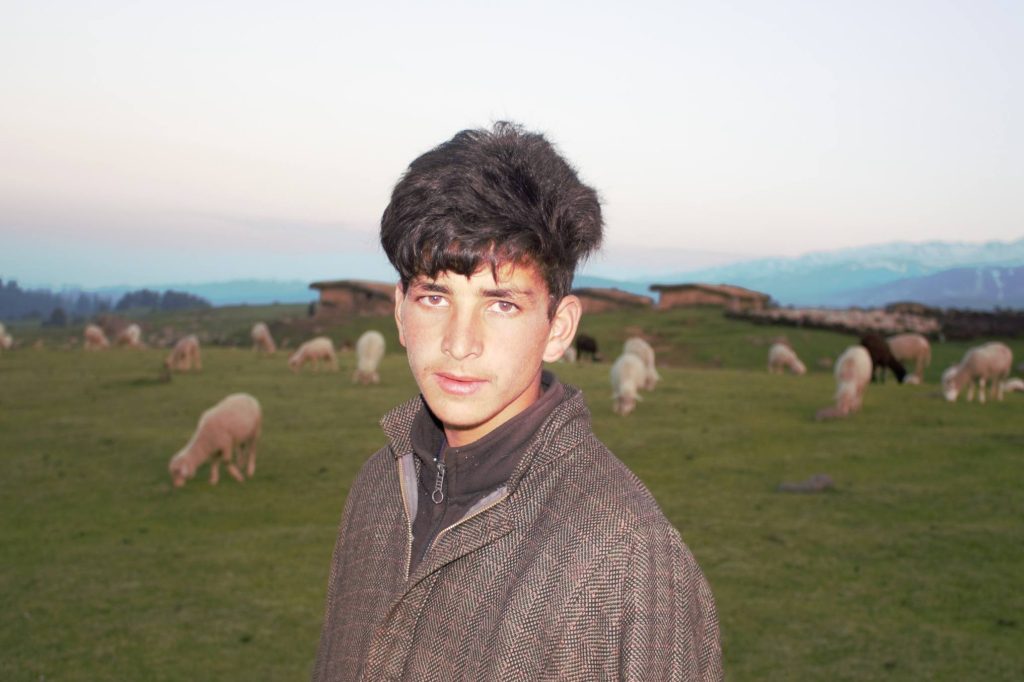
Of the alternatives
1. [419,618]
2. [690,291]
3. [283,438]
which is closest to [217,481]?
[283,438]

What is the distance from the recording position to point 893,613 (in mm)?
7242

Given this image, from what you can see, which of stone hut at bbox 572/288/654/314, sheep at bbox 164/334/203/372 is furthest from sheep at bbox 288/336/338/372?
stone hut at bbox 572/288/654/314

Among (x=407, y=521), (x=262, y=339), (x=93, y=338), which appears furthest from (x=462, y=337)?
(x=93, y=338)

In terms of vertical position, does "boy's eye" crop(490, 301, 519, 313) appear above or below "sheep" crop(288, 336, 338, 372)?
above

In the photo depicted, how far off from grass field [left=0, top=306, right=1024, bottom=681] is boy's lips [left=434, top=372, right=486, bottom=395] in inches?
195

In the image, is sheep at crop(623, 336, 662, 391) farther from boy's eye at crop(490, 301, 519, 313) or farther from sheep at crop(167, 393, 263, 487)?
boy's eye at crop(490, 301, 519, 313)

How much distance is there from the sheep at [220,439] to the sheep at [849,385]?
977cm

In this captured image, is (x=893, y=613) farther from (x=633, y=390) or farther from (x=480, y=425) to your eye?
(x=633, y=390)

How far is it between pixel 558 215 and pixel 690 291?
5112 cm

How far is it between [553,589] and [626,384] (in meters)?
14.8

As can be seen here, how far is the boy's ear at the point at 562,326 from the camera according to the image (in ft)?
7.48

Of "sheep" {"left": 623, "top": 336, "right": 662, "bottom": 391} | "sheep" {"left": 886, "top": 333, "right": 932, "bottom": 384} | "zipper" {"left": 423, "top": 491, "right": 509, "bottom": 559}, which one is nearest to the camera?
"zipper" {"left": 423, "top": 491, "right": 509, "bottom": 559}

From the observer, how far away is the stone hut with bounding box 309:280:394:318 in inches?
2010

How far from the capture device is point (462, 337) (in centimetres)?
208
